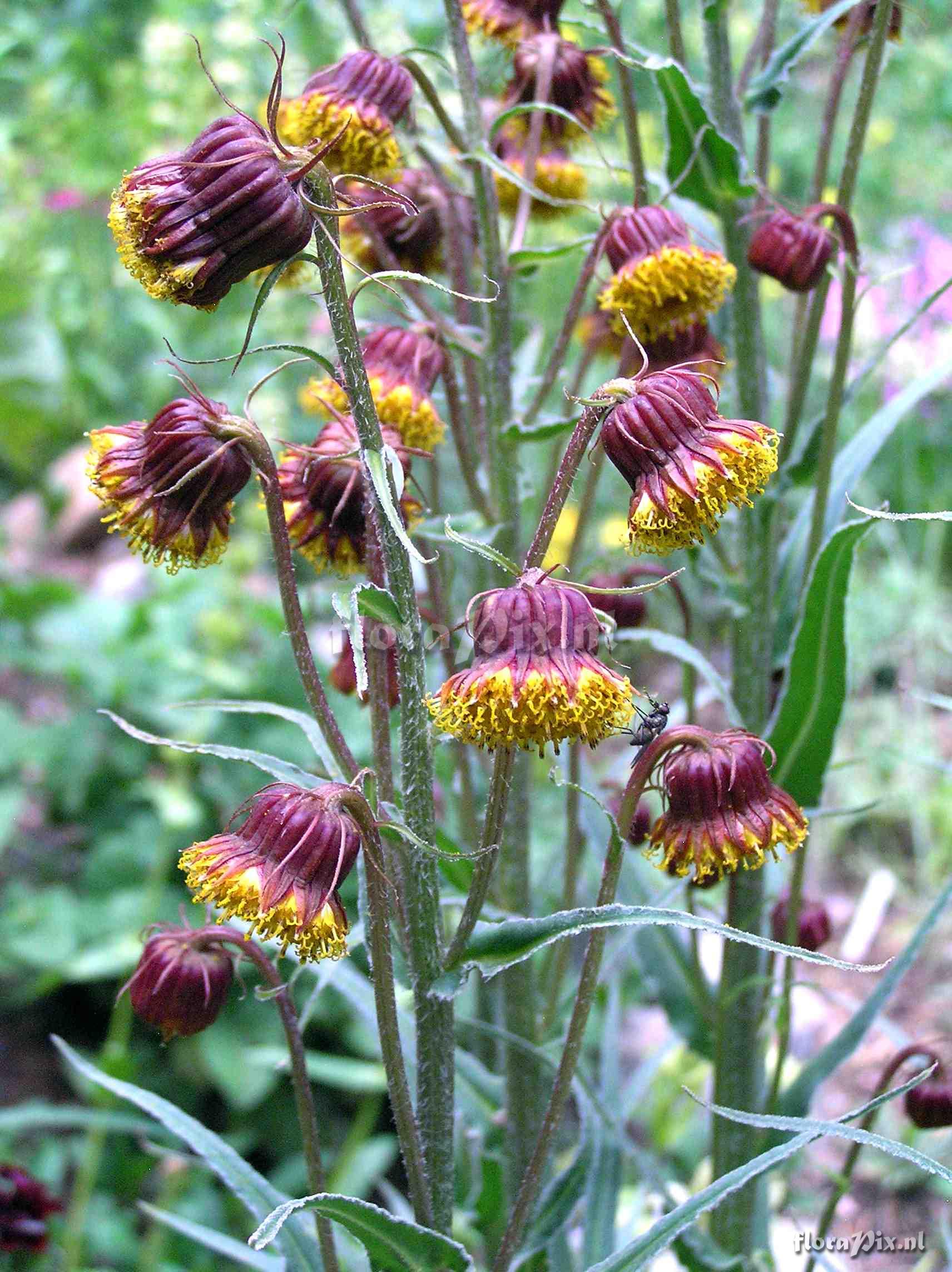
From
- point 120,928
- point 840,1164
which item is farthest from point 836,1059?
point 120,928

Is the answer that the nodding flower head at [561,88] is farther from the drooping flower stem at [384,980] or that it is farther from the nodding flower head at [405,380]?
the drooping flower stem at [384,980]

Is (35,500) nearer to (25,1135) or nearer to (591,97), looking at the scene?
(25,1135)

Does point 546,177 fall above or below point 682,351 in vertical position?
above

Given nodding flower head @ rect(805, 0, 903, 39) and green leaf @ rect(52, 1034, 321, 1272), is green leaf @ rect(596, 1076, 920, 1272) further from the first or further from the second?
nodding flower head @ rect(805, 0, 903, 39)

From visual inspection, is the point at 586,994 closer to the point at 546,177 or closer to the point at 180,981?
the point at 180,981

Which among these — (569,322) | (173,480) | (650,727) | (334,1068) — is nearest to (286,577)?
(173,480)

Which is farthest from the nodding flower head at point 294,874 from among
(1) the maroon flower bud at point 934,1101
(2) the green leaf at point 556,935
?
(1) the maroon flower bud at point 934,1101

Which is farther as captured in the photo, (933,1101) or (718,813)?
(933,1101)
